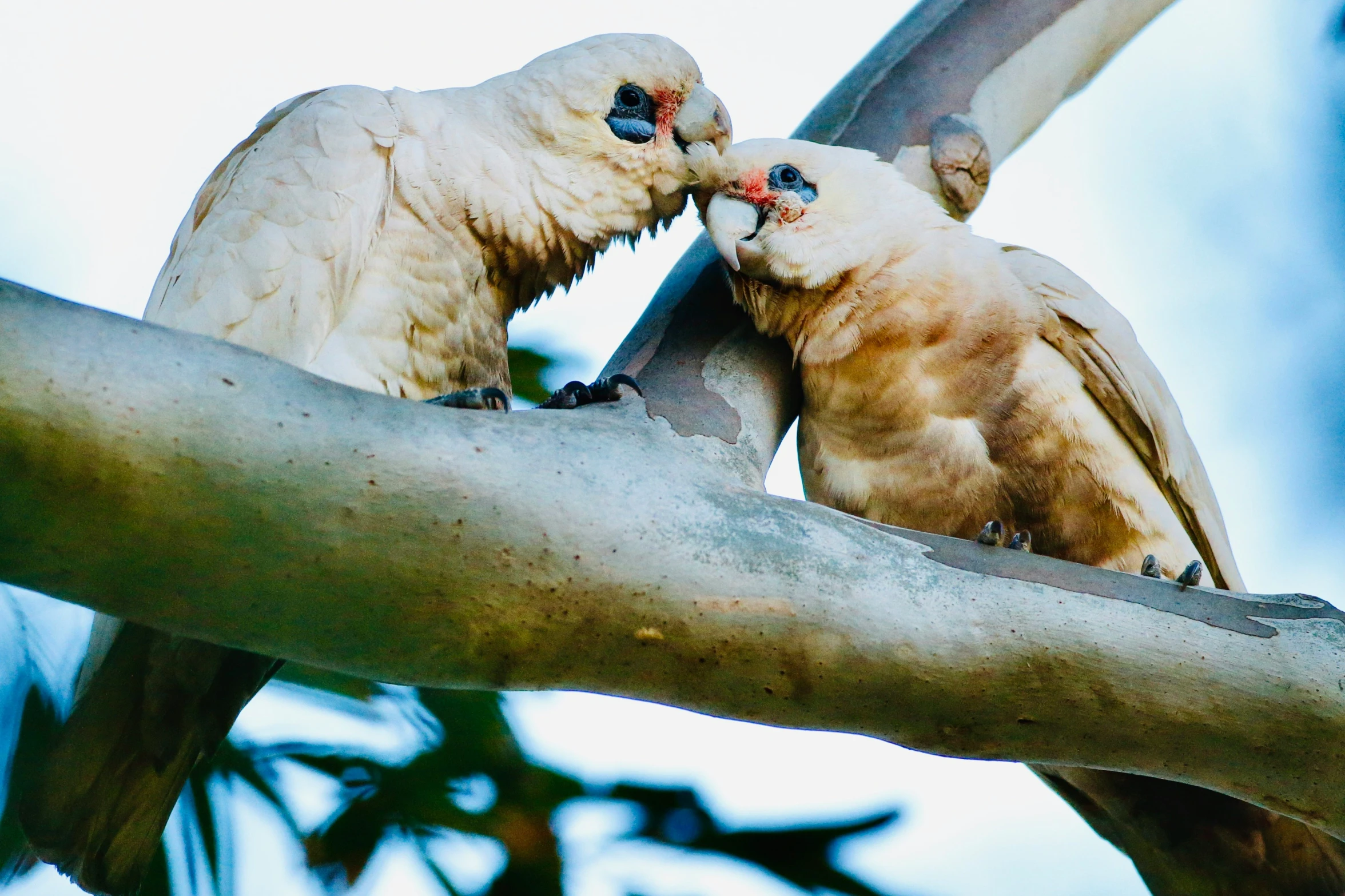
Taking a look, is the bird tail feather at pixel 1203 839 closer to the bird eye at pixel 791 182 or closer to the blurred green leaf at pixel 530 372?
the bird eye at pixel 791 182

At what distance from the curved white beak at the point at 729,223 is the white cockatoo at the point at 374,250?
156mm

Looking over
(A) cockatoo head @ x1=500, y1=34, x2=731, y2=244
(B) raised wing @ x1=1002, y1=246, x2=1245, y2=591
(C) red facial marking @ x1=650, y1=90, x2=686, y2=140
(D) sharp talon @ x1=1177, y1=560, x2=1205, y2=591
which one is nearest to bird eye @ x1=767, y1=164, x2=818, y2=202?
(A) cockatoo head @ x1=500, y1=34, x2=731, y2=244

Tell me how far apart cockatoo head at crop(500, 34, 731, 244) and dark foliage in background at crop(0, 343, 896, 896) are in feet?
3.70

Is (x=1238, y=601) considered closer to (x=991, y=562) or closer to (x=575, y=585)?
(x=991, y=562)

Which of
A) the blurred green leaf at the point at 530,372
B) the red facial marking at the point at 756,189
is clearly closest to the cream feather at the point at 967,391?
the red facial marking at the point at 756,189

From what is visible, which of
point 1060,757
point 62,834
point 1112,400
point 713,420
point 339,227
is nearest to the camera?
point 1060,757

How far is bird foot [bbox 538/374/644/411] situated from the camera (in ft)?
6.88

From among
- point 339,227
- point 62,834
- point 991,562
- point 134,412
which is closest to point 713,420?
point 991,562

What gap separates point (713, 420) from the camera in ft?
7.39

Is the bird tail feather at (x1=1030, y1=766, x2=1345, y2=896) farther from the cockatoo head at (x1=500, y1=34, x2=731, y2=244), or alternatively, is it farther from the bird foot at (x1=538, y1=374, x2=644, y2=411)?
the cockatoo head at (x1=500, y1=34, x2=731, y2=244)

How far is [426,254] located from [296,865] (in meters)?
1.27

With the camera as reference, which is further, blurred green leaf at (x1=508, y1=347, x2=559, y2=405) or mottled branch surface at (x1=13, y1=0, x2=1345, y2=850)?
blurred green leaf at (x1=508, y1=347, x2=559, y2=405)

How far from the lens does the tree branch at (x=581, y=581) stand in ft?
4.56

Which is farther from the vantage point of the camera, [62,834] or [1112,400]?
[1112,400]
